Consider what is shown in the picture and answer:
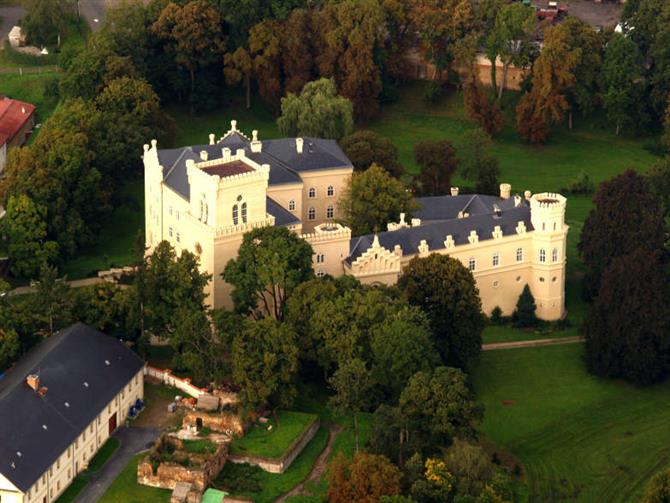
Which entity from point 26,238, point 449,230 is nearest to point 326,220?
point 449,230

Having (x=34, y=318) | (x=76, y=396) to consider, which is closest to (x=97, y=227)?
(x=34, y=318)

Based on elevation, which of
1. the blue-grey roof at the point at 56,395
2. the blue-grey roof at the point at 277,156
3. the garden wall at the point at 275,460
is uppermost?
the blue-grey roof at the point at 277,156

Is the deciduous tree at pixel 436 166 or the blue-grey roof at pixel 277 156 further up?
the blue-grey roof at pixel 277 156

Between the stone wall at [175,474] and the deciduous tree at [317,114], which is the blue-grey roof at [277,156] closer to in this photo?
Result: the deciduous tree at [317,114]

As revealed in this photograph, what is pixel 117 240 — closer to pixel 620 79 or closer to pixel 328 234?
pixel 328 234

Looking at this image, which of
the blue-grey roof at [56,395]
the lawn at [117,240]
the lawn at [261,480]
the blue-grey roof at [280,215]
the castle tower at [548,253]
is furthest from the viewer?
the lawn at [117,240]

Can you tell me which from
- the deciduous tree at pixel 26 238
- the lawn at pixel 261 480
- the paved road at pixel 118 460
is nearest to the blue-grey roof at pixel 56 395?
the paved road at pixel 118 460

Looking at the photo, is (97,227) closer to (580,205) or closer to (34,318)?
(34,318)
